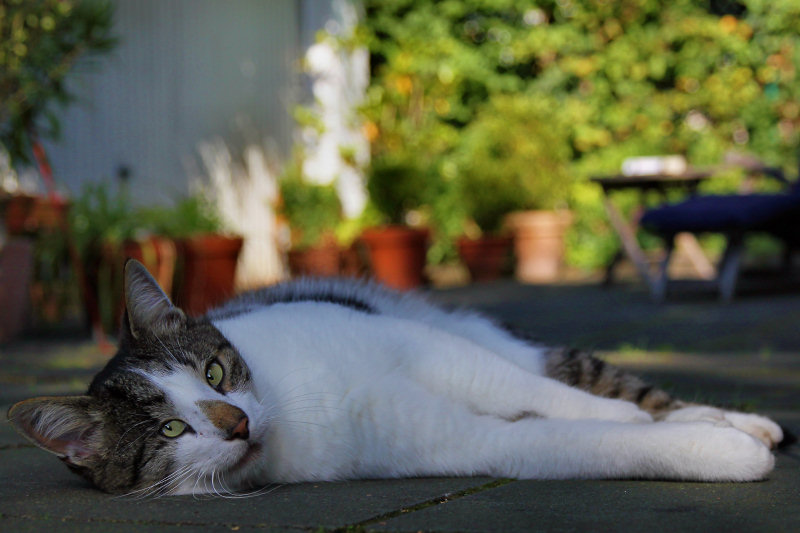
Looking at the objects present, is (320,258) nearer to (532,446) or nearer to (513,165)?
(513,165)

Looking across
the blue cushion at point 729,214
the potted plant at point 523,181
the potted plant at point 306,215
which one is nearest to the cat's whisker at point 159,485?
the blue cushion at point 729,214

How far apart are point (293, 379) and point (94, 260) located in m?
3.24

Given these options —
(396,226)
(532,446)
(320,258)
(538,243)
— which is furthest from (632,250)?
(532,446)

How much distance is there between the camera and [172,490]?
1.76 m

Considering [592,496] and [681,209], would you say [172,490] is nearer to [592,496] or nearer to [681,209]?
[592,496]

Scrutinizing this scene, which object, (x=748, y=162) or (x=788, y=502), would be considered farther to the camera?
(x=748, y=162)

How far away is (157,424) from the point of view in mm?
1711

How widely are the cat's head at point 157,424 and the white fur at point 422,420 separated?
0.04ft

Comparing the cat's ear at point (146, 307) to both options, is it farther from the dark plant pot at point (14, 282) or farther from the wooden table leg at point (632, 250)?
the wooden table leg at point (632, 250)

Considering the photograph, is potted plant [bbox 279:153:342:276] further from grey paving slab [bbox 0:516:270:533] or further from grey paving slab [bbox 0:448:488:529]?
grey paving slab [bbox 0:516:270:533]

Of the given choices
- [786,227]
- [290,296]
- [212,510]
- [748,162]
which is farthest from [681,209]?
[212,510]

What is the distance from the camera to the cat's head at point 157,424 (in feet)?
5.45

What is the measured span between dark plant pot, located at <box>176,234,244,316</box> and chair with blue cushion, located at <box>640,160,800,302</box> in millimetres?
2660

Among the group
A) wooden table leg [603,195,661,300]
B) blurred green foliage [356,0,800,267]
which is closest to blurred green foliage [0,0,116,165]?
wooden table leg [603,195,661,300]
